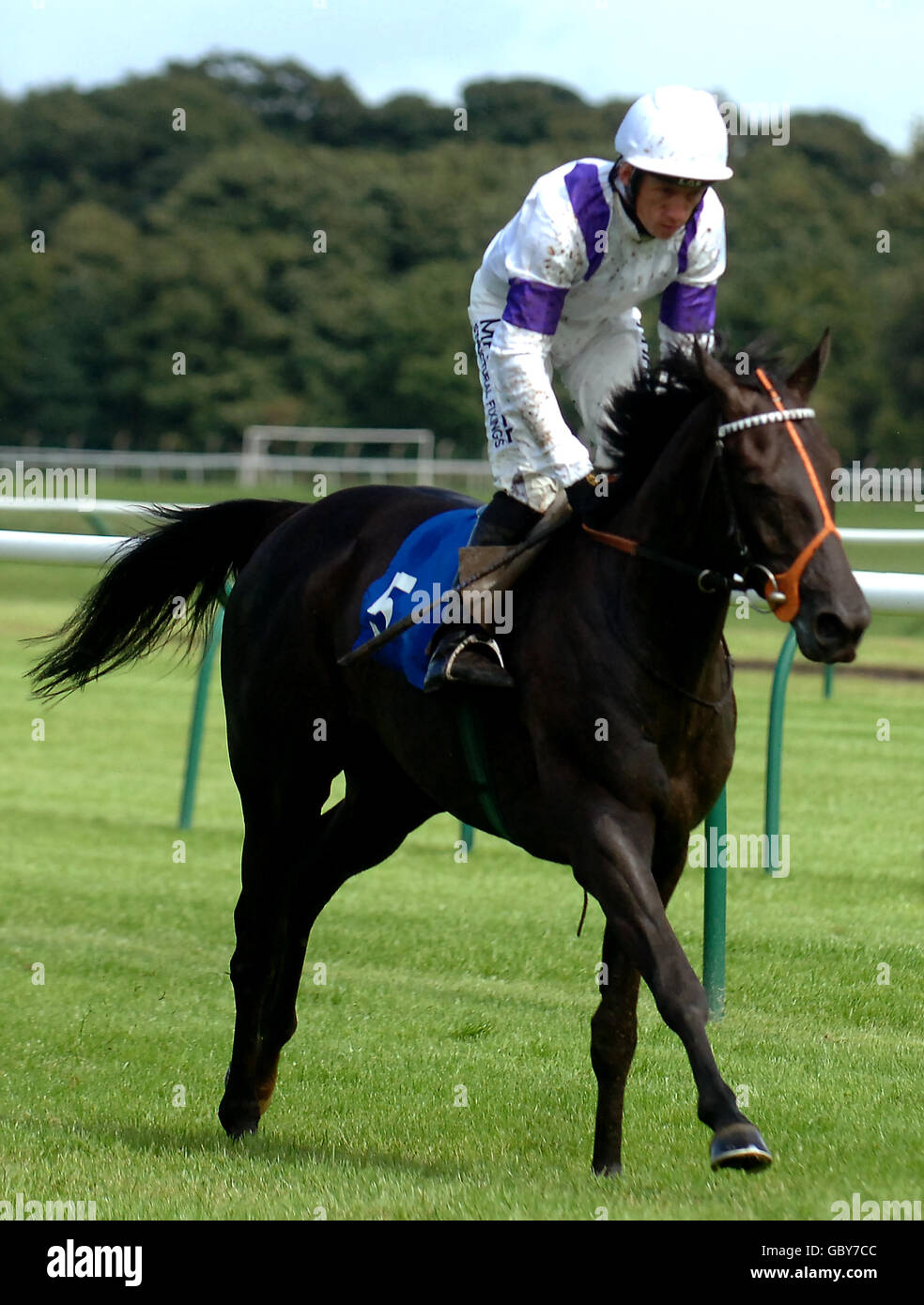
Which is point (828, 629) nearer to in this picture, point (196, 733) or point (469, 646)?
point (469, 646)

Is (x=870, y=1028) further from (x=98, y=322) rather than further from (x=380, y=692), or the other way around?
(x=98, y=322)

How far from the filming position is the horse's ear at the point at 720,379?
11.6 feet

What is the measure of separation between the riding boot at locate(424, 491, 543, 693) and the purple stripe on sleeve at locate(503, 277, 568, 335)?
43 centimetres

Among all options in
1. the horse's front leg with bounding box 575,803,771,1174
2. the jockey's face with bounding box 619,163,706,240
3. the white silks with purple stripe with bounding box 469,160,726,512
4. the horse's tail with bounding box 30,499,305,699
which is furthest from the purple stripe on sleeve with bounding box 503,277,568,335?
the horse's tail with bounding box 30,499,305,699

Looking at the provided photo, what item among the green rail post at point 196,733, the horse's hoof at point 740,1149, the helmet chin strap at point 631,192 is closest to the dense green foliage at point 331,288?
the green rail post at point 196,733

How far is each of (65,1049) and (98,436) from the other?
47714 mm

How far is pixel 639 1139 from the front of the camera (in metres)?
4.26

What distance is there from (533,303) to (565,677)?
849mm

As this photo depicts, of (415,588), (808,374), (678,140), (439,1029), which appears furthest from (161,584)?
(808,374)

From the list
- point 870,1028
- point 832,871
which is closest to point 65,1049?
point 870,1028

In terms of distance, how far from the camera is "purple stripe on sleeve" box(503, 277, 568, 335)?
4.05 metres

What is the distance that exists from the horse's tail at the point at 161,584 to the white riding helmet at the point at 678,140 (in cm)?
→ 167

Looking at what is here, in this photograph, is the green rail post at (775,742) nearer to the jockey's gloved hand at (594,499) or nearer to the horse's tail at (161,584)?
the horse's tail at (161,584)

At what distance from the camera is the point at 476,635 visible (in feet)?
13.2
